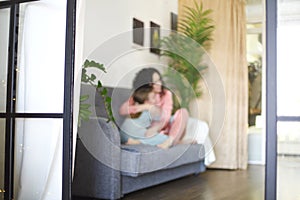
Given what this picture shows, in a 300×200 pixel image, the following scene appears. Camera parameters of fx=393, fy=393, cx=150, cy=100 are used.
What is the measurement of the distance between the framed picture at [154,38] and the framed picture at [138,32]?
260 millimetres

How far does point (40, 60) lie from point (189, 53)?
10.7 feet

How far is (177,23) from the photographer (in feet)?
19.0

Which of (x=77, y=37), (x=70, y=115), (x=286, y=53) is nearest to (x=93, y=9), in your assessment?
(x=77, y=37)

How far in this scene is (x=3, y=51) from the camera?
8.86ft

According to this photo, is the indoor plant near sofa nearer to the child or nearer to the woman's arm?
the child

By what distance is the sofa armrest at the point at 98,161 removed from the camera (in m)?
3.10

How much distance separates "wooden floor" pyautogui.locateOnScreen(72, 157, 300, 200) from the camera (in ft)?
6.39

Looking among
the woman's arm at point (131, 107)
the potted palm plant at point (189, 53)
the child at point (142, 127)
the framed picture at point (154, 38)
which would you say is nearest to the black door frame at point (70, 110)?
the child at point (142, 127)

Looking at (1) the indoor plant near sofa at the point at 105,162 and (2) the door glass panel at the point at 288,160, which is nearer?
(2) the door glass panel at the point at 288,160

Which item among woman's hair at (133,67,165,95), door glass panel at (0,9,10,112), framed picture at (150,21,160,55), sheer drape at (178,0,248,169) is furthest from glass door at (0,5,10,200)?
sheer drape at (178,0,248,169)

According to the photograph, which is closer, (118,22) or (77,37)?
(77,37)

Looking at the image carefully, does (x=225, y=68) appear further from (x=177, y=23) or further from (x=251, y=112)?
(x=251, y=112)

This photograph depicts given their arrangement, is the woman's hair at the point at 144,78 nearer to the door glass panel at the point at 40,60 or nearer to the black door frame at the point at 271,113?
the door glass panel at the point at 40,60

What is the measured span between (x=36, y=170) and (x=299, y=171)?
1.64 metres
